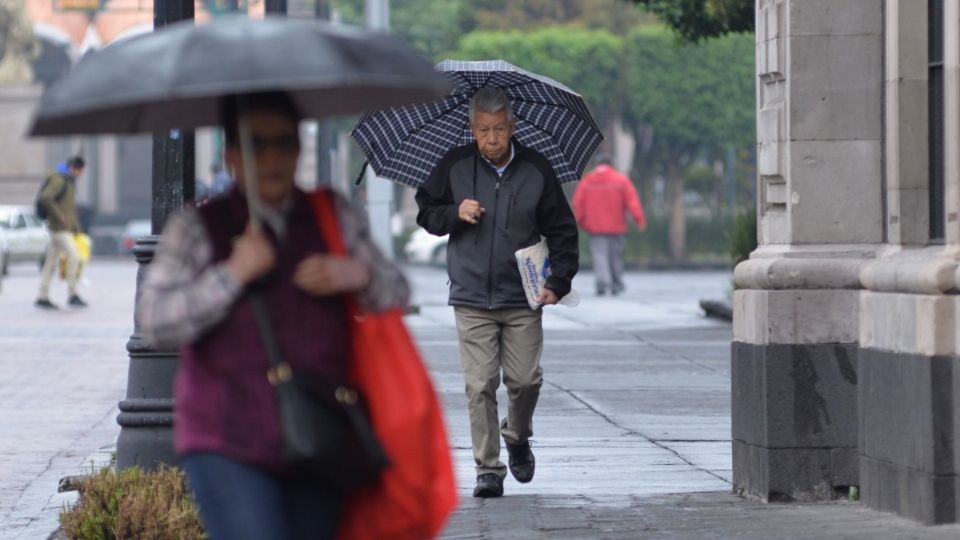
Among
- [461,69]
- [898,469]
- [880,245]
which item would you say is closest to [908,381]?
[898,469]

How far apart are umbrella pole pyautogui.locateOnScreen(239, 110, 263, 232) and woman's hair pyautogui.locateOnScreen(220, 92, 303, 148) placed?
0.11ft

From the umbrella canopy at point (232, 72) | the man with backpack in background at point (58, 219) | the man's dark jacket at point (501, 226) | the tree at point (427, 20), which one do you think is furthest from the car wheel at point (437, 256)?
the umbrella canopy at point (232, 72)

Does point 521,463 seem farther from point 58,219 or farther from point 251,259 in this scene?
point 58,219

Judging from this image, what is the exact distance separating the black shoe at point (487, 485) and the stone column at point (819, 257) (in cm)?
115

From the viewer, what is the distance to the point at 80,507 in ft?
25.5

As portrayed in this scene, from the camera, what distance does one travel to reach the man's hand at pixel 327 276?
13.8ft

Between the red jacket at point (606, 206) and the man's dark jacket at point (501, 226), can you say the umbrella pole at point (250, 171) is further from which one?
the red jacket at point (606, 206)

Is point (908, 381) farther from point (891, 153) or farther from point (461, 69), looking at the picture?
point (461, 69)

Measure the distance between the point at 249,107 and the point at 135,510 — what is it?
133 inches

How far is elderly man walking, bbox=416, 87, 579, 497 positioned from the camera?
28.7ft

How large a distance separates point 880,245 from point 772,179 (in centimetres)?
59

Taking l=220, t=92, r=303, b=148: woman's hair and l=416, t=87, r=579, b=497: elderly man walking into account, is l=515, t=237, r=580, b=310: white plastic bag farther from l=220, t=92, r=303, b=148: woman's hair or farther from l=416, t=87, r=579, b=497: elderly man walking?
l=220, t=92, r=303, b=148: woman's hair

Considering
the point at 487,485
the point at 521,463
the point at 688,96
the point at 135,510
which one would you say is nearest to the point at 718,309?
the point at 521,463

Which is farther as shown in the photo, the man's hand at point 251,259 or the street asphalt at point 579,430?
the street asphalt at point 579,430
